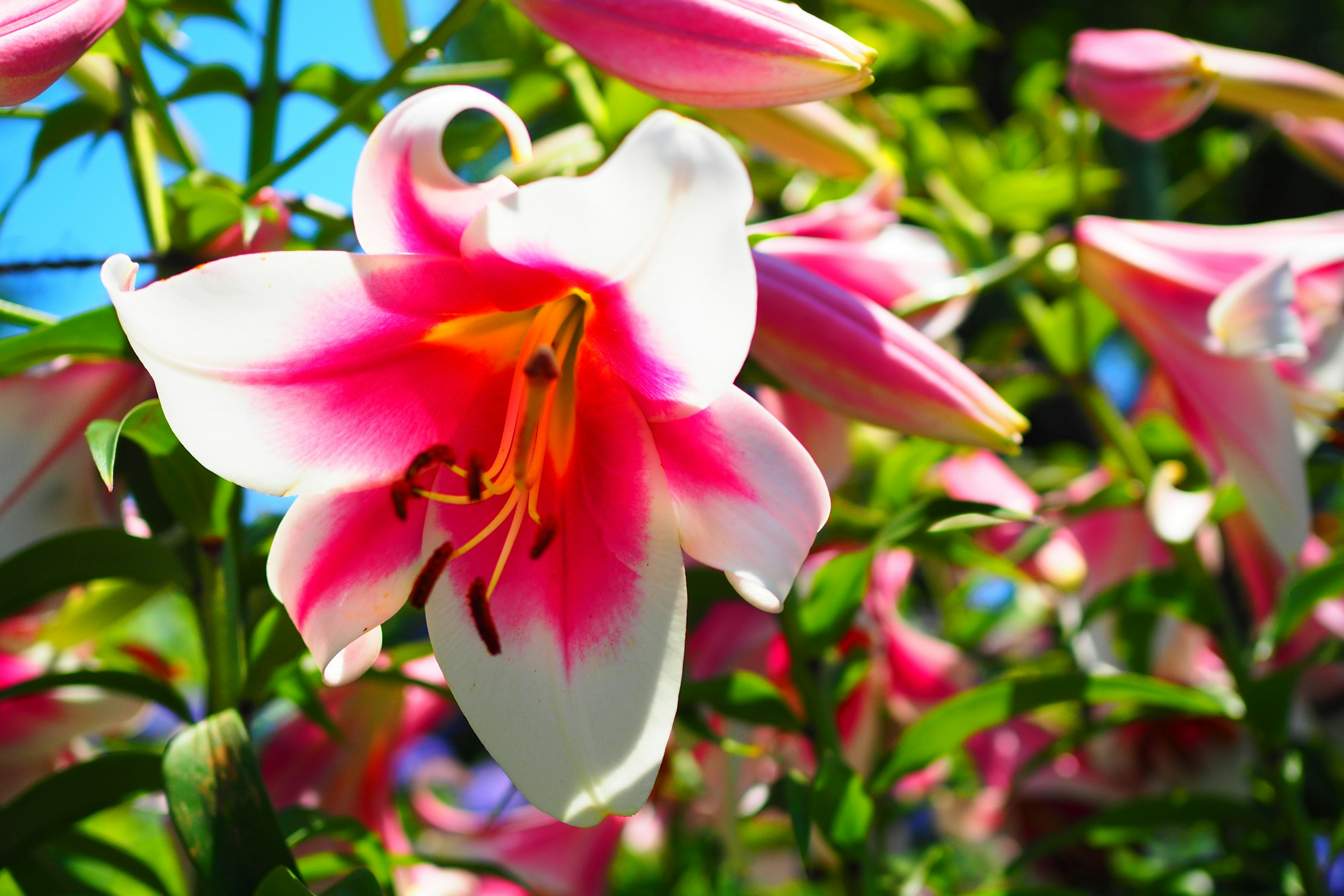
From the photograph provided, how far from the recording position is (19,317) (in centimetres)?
45

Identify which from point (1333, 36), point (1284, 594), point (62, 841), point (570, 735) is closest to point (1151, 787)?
point (1284, 594)

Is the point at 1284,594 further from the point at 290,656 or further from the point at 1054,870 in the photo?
the point at 290,656

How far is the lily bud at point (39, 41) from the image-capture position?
1.14 ft

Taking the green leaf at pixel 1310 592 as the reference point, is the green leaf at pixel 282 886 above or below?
above

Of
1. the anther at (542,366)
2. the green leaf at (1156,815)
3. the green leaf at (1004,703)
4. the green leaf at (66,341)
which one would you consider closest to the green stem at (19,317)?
the green leaf at (66,341)

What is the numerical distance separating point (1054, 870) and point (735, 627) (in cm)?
49

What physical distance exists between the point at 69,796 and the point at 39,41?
0.32 meters

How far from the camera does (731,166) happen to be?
0.28m

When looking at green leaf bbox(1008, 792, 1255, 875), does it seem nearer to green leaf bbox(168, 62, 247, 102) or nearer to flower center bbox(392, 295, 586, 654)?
Result: flower center bbox(392, 295, 586, 654)

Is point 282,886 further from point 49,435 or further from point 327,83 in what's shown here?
point 327,83

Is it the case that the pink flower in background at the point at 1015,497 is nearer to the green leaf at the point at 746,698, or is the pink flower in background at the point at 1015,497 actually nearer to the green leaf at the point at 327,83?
the green leaf at the point at 746,698

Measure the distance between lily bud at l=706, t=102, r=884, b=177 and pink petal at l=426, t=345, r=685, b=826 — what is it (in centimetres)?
21

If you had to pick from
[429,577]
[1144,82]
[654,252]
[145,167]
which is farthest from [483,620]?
[1144,82]

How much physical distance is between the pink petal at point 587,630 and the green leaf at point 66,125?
0.36m
